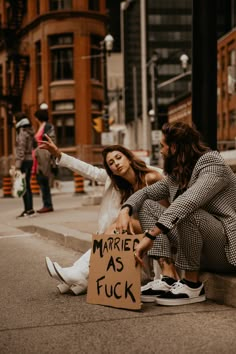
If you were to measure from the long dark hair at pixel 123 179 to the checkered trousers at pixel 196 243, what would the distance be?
2.70 ft

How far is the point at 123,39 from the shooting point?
393 ft

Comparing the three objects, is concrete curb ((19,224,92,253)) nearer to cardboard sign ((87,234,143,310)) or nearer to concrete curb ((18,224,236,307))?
concrete curb ((18,224,236,307))

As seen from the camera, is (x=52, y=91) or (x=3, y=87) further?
(x=3, y=87)

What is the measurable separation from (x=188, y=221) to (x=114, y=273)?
628 mm

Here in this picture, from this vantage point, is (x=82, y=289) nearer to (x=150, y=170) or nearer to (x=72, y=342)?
(x=150, y=170)

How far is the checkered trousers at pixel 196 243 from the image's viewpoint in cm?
450

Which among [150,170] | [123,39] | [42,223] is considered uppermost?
[123,39]

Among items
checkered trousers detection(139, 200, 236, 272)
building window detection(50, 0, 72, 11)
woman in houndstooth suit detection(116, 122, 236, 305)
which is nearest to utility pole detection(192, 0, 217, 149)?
woman in houndstooth suit detection(116, 122, 236, 305)

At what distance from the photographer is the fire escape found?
40.1 metres

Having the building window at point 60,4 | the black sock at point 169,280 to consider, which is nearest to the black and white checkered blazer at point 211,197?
the black sock at point 169,280

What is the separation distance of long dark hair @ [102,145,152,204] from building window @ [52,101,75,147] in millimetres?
31875

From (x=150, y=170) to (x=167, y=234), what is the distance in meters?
0.92

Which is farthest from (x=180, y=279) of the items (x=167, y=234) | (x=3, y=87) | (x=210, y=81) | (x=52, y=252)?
(x=3, y=87)

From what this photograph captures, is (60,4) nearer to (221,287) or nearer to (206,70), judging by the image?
(206,70)
